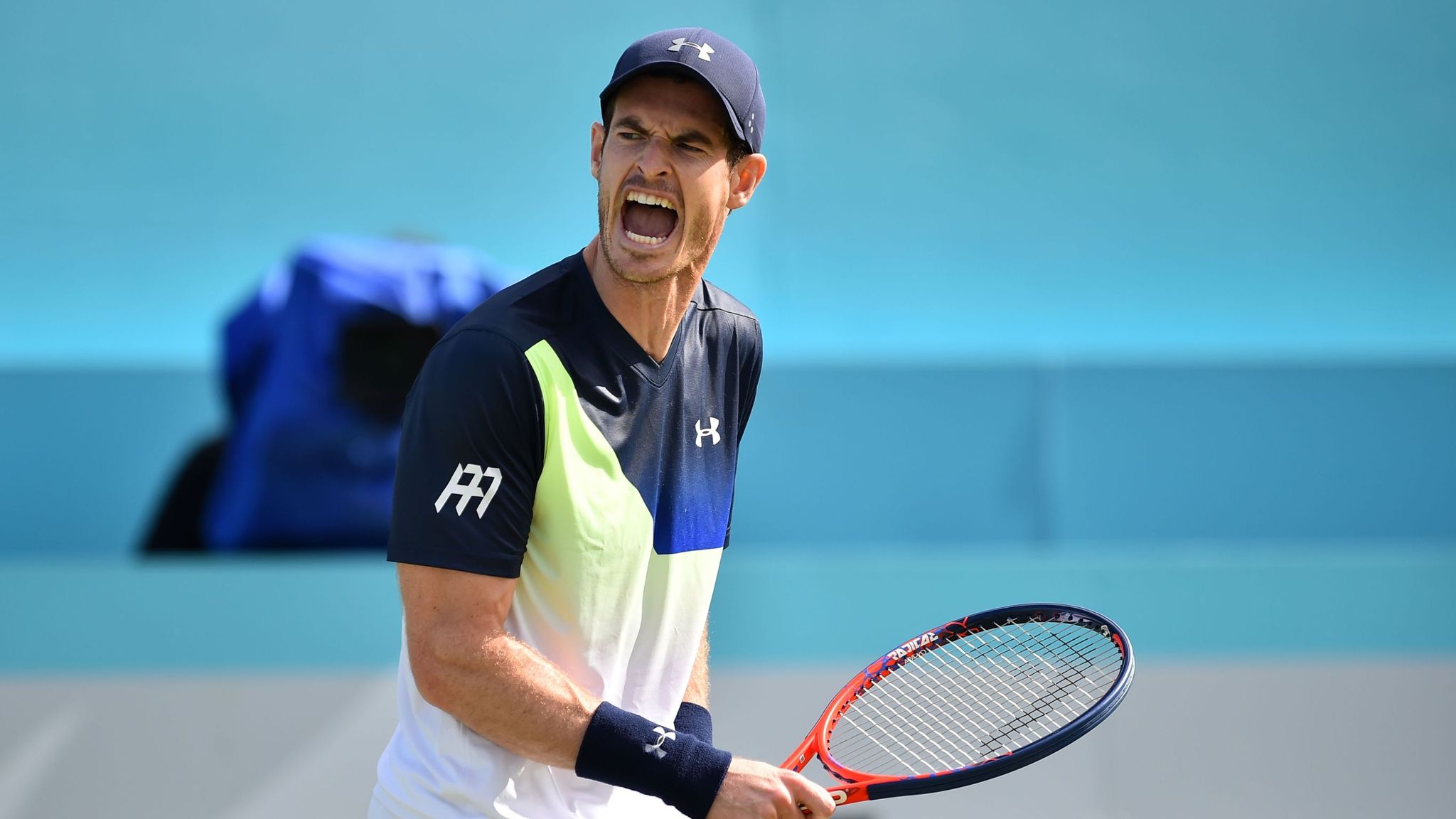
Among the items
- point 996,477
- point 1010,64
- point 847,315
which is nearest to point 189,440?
point 847,315

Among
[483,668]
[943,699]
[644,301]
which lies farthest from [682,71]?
[943,699]

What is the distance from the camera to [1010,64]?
15.9 ft

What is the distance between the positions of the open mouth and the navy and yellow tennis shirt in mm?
81

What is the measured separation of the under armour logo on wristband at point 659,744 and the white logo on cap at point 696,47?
73cm

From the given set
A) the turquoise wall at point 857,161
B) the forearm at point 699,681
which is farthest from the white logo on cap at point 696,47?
the turquoise wall at point 857,161

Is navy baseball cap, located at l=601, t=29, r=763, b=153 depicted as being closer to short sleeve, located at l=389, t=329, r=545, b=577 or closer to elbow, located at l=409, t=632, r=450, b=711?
short sleeve, located at l=389, t=329, r=545, b=577

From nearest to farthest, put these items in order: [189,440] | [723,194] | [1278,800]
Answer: [723,194]
[1278,800]
[189,440]

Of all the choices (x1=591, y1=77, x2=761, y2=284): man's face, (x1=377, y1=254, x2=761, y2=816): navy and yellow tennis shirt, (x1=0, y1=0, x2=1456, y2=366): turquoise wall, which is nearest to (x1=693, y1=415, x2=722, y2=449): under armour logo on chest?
(x1=377, y1=254, x2=761, y2=816): navy and yellow tennis shirt

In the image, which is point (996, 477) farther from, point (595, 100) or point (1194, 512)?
point (595, 100)

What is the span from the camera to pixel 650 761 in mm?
1599

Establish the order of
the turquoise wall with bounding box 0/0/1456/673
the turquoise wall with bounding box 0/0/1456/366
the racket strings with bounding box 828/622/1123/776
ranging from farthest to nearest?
the turquoise wall with bounding box 0/0/1456/366 < the turquoise wall with bounding box 0/0/1456/673 < the racket strings with bounding box 828/622/1123/776

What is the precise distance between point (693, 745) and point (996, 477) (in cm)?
293

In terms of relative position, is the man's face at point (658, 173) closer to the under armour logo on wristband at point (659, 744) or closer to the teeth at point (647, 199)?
the teeth at point (647, 199)

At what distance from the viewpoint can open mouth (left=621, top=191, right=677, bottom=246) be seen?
5.56 feet
